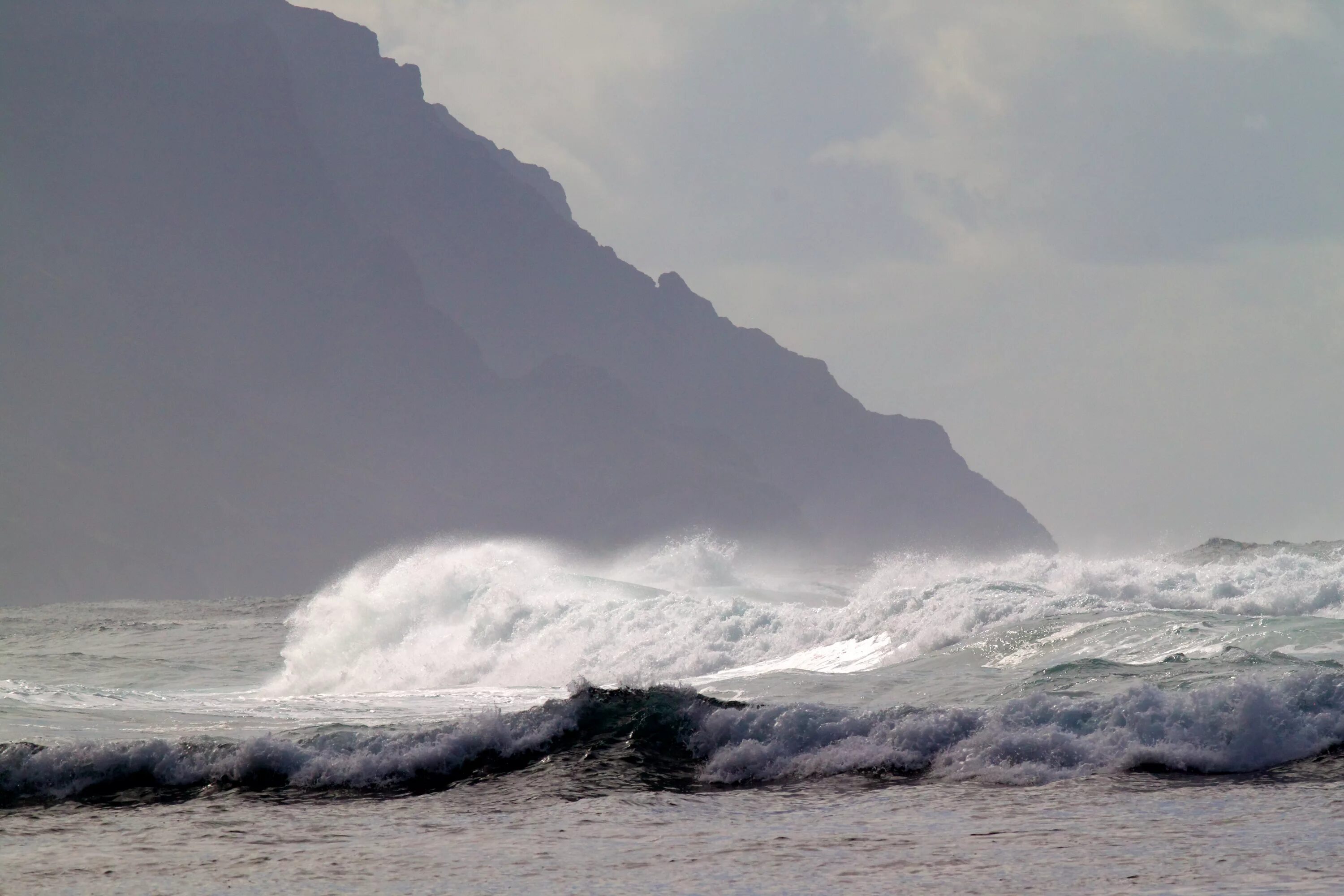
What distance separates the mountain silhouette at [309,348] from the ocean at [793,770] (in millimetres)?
91901

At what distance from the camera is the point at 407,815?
31.7ft

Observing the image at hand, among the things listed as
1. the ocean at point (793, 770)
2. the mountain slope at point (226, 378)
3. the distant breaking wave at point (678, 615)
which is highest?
the mountain slope at point (226, 378)

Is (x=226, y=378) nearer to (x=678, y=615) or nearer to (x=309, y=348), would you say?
(x=309, y=348)

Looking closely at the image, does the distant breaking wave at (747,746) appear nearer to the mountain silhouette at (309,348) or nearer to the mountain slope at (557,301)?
the mountain silhouette at (309,348)

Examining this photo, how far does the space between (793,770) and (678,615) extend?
49.8 ft

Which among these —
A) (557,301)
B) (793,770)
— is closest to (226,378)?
(557,301)

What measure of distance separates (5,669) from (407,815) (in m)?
21.2

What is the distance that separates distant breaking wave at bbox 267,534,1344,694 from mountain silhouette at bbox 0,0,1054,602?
77063 mm

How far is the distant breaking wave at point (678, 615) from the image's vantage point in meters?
20.0

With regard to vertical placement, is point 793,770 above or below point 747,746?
below

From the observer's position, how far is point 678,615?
2569 cm

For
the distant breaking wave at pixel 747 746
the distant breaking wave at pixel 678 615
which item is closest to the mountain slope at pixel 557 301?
the distant breaking wave at pixel 678 615

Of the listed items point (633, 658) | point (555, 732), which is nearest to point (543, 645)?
point (633, 658)

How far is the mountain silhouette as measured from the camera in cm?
11081
